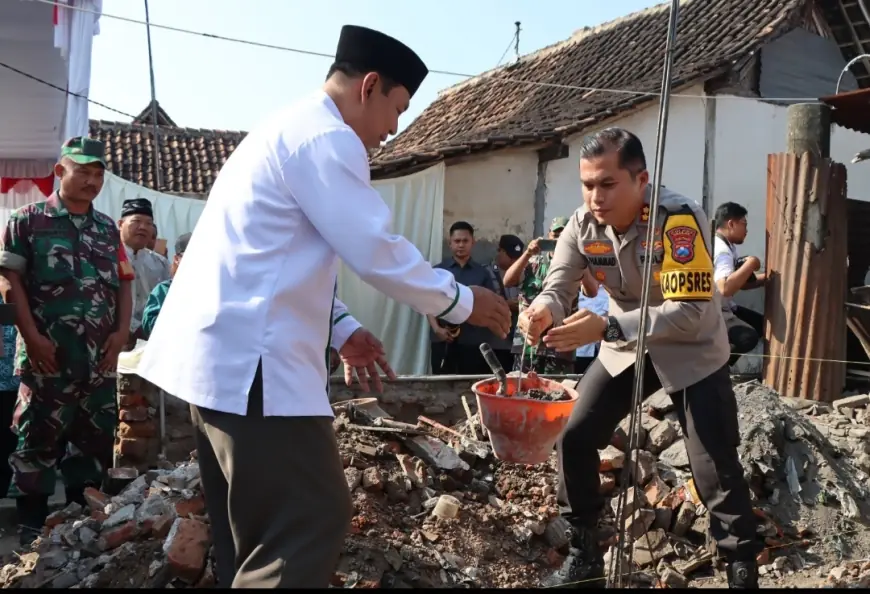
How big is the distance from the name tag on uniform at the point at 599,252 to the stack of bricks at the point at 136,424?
293cm

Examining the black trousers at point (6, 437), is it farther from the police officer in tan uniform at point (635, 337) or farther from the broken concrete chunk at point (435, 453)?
the police officer in tan uniform at point (635, 337)

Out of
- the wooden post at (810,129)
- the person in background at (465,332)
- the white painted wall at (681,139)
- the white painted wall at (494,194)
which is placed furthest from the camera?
the white painted wall at (681,139)

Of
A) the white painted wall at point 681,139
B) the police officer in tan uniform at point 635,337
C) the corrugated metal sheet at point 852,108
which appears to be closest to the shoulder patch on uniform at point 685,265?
the police officer in tan uniform at point 635,337

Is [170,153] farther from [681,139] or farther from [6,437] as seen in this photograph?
[6,437]

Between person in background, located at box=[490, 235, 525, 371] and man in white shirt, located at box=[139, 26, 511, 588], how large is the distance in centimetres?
528

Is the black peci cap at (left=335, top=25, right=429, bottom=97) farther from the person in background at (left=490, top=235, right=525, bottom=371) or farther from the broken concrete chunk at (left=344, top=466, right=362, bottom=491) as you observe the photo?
the person in background at (left=490, top=235, right=525, bottom=371)

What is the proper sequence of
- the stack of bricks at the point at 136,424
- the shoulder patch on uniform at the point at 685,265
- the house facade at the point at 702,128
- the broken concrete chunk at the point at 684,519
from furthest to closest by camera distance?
the house facade at the point at 702,128 → the stack of bricks at the point at 136,424 → the broken concrete chunk at the point at 684,519 → the shoulder patch on uniform at the point at 685,265

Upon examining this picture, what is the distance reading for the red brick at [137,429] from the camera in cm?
528

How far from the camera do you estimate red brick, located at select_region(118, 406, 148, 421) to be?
5273mm

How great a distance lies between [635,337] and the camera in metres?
3.29

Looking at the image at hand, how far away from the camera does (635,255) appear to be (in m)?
3.73

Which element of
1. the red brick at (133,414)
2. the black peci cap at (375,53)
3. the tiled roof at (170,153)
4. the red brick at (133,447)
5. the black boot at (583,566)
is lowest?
the black boot at (583,566)

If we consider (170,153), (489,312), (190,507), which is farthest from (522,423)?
(170,153)

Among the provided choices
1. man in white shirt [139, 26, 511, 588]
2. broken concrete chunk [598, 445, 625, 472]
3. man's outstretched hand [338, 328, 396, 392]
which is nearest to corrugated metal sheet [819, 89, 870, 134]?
broken concrete chunk [598, 445, 625, 472]
